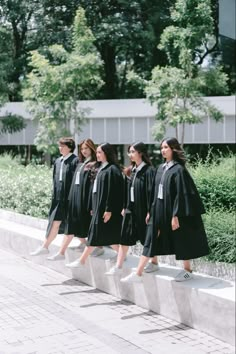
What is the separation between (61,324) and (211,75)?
51.8ft

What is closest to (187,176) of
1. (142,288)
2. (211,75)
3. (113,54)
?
(142,288)

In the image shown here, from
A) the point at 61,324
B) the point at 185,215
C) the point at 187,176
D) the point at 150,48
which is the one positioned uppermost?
the point at 150,48

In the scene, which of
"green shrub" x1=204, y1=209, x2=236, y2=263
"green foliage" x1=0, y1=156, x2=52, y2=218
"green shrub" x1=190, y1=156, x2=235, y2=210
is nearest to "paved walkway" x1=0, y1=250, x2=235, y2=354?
"green shrub" x1=204, y1=209, x2=236, y2=263

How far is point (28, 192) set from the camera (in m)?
10.4

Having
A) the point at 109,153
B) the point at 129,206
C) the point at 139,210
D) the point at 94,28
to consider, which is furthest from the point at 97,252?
the point at 94,28

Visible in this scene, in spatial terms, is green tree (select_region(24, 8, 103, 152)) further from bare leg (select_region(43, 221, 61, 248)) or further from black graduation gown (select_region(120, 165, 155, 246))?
black graduation gown (select_region(120, 165, 155, 246))

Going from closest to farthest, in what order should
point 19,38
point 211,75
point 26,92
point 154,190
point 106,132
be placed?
point 154,190, point 211,75, point 26,92, point 106,132, point 19,38

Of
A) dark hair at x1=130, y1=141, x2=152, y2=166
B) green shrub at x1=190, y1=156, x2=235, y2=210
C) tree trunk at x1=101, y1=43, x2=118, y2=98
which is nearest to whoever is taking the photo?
dark hair at x1=130, y1=141, x2=152, y2=166

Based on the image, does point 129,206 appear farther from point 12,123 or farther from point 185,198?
point 12,123

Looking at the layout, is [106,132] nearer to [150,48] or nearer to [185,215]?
[150,48]

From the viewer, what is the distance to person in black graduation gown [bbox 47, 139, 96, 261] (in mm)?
7043

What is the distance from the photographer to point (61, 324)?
5.38 meters

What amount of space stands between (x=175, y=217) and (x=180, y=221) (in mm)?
78

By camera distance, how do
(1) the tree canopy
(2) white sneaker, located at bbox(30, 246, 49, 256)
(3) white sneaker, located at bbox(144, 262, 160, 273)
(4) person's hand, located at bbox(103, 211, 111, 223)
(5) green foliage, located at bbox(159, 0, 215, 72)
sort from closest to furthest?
(3) white sneaker, located at bbox(144, 262, 160, 273)
(4) person's hand, located at bbox(103, 211, 111, 223)
(2) white sneaker, located at bbox(30, 246, 49, 256)
(5) green foliage, located at bbox(159, 0, 215, 72)
(1) the tree canopy
